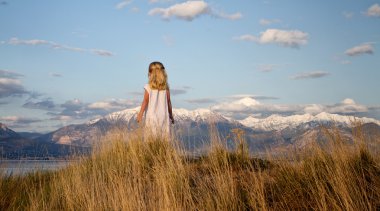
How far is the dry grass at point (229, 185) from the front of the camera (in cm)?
401

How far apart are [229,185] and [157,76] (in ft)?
14.7

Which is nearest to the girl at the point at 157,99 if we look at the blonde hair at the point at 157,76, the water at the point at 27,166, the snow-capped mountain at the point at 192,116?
the blonde hair at the point at 157,76

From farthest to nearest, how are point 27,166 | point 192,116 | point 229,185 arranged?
1. point 27,166
2. point 192,116
3. point 229,185

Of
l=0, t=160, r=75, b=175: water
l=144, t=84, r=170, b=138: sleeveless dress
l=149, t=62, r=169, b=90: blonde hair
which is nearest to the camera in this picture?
l=0, t=160, r=75, b=175: water

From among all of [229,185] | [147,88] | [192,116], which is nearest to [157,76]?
[147,88]

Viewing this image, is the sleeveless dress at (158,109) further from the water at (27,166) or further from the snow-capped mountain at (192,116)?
the water at (27,166)

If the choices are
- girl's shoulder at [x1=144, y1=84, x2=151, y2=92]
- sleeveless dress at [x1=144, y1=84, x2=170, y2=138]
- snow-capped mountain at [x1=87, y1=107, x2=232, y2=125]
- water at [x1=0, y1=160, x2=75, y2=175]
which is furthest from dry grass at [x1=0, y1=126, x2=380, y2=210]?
girl's shoulder at [x1=144, y1=84, x2=151, y2=92]

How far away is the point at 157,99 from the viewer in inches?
337

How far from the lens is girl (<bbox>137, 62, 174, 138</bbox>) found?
837 cm

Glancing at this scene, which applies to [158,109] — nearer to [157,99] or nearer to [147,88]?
[157,99]

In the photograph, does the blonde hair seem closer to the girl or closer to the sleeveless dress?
the girl

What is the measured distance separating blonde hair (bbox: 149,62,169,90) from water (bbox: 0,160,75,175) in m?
2.38

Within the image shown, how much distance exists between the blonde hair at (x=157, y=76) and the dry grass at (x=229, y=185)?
5.11 feet

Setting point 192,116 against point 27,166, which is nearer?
point 192,116
